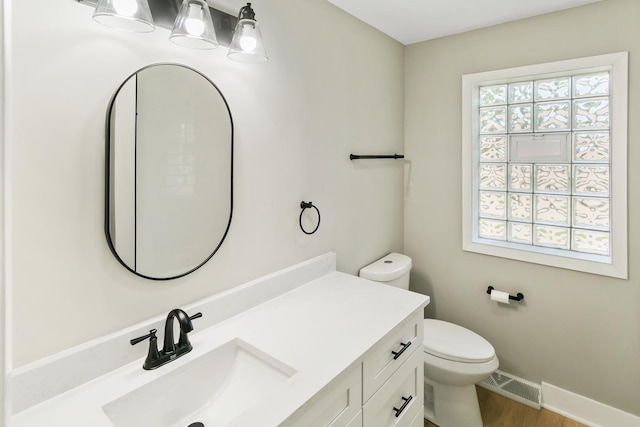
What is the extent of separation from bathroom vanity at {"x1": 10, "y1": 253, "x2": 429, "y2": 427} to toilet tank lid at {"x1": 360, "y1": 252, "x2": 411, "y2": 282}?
477 millimetres

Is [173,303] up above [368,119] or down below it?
below

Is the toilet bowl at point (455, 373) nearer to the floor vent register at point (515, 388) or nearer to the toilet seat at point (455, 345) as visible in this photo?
the toilet seat at point (455, 345)

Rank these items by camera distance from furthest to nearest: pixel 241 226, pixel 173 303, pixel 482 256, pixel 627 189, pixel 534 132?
1. pixel 482 256
2. pixel 534 132
3. pixel 627 189
4. pixel 241 226
5. pixel 173 303

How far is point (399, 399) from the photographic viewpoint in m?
1.45

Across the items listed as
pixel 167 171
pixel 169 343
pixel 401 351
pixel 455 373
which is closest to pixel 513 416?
pixel 455 373

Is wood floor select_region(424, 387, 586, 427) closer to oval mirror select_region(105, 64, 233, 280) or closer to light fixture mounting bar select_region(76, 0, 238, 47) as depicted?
oval mirror select_region(105, 64, 233, 280)

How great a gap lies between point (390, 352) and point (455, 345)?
2.64ft

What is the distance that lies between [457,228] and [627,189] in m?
0.92

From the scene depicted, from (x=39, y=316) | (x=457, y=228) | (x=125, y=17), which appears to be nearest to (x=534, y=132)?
(x=457, y=228)

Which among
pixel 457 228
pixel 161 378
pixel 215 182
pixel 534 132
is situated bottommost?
pixel 161 378

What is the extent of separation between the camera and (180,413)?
1.07 metres

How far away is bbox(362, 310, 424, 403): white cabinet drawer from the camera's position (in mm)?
1212

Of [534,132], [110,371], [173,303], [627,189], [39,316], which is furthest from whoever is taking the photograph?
[534,132]

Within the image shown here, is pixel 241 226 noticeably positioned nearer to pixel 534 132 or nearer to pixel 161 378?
pixel 161 378
